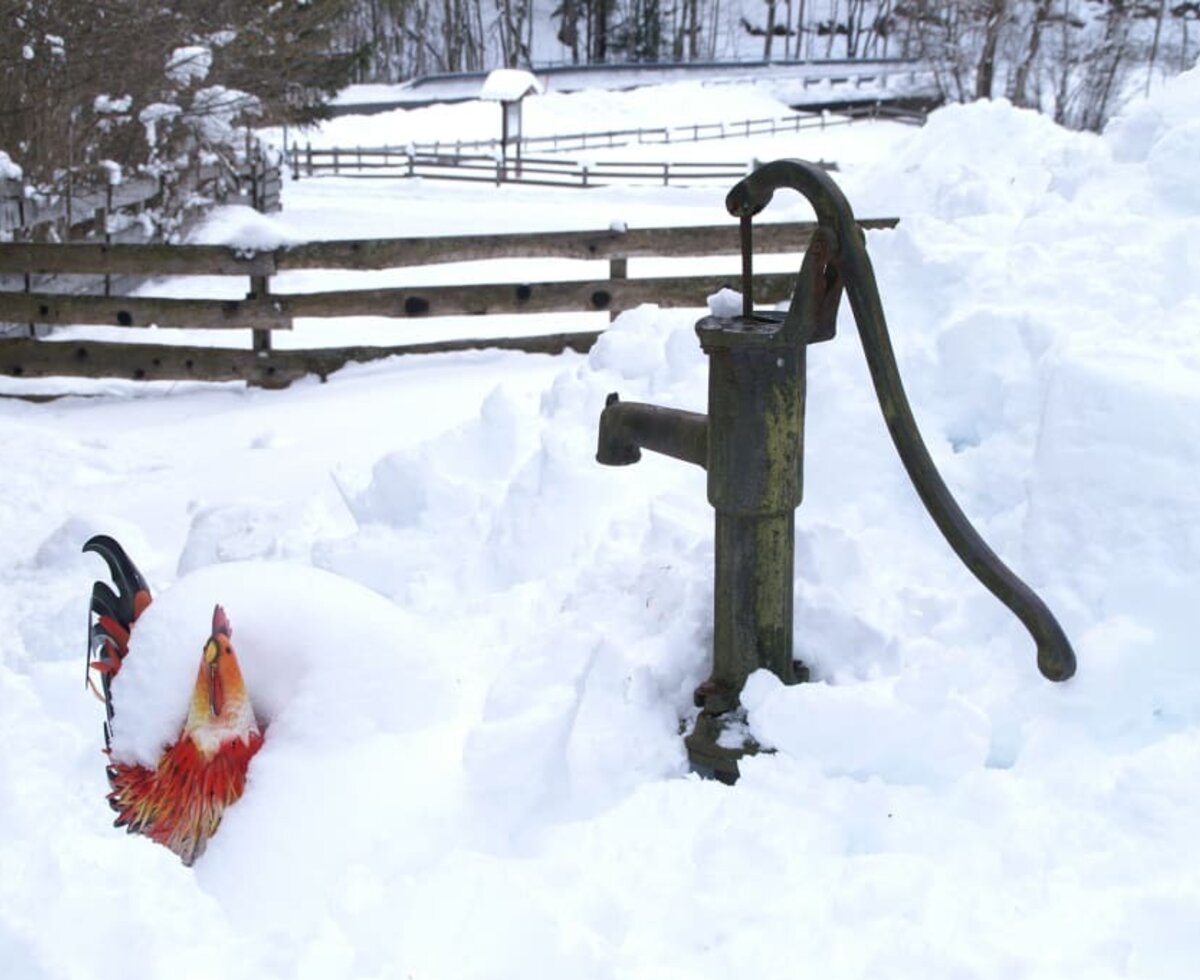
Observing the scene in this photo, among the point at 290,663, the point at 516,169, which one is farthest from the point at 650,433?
the point at 516,169

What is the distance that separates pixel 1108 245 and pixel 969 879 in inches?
83.7

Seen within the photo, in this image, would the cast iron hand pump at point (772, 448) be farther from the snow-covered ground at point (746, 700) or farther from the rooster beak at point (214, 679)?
the rooster beak at point (214, 679)

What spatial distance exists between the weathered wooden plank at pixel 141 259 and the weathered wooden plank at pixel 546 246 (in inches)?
8.6

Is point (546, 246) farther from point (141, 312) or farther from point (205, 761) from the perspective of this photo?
point (205, 761)

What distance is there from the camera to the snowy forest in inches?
438

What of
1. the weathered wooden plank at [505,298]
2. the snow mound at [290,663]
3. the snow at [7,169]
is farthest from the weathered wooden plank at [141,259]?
the snow mound at [290,663]

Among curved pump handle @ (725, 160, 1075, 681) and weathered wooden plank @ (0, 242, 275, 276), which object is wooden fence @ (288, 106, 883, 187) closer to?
weathered wooden plank @ (0, 242, 275, 276)

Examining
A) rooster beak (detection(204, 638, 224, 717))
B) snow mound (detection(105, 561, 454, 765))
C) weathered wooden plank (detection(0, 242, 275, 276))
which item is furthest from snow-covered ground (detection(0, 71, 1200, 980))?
weathered wooden plank (detection(0, 242, 275, 276))

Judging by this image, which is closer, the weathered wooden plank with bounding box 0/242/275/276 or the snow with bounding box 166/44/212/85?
the weathered wooden plank with bounding box 0/242/275/276

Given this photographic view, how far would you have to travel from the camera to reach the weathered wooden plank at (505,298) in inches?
307

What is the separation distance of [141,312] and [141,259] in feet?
1.08

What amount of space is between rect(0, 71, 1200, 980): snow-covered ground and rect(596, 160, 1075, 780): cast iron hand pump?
10cm

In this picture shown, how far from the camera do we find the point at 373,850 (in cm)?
201

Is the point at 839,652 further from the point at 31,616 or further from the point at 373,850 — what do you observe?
the point at 31,616
